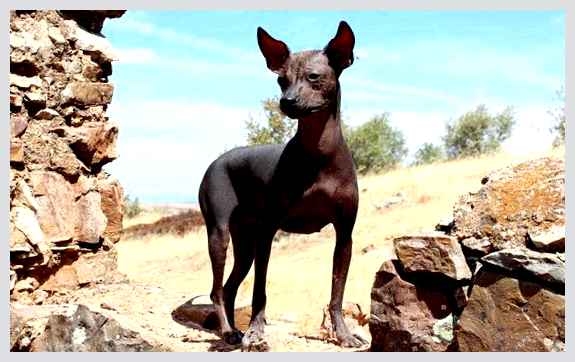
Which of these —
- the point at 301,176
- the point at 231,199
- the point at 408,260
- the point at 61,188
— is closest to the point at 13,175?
the point at 61,188

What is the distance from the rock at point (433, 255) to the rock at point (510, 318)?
23 centimetres

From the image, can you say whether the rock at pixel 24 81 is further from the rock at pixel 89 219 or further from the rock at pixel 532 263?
Answer: the rock at pixel 532 263

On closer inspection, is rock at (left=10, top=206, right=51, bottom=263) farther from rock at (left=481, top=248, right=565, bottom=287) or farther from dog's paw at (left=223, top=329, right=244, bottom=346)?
rock at (left=481, top=248, right=565, bottom=287)

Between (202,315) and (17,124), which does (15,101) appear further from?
(202,315)

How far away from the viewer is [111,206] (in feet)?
29.4

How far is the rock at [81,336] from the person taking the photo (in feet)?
20.5

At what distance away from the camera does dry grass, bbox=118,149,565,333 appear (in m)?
12.8

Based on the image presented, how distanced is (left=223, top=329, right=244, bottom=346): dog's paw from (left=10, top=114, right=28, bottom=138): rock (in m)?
3.04

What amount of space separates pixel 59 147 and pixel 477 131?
32.7 meters

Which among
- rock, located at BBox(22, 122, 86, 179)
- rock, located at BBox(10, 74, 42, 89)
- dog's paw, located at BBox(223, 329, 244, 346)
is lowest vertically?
dog's paw, located at BBox(223, 329, 244, 346)

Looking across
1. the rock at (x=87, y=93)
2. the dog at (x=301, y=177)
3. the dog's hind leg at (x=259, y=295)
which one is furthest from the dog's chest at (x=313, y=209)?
the rock at (x=87, y=93)

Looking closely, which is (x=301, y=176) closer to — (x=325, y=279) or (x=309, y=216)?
(x=309, y=216)

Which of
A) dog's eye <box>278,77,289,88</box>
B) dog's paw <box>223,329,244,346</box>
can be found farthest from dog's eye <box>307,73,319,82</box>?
dog's paw <box>223,329,244,346</box>

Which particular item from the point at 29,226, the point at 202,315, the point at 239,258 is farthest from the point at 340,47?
the point at 29,226
